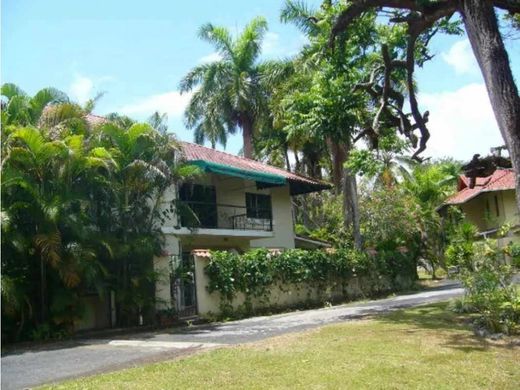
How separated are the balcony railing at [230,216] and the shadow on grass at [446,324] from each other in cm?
950

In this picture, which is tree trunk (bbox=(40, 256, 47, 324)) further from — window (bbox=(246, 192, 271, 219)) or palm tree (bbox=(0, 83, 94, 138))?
window (bbox=(246, 192, 271, 219))

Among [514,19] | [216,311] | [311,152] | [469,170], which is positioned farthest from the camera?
[311,152]

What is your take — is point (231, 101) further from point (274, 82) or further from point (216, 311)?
point (216, 311)

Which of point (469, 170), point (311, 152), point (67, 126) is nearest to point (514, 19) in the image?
point (469, 170)

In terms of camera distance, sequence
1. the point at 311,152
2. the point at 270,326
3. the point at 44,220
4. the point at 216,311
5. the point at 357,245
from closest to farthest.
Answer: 1. the point at 44,220
2. the point at 270,326
3. the point at 216,311
4. the point at 357,245
5. the point at 311,152

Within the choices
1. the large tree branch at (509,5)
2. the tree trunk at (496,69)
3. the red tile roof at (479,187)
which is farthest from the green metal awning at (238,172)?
the red tile roof at (479,187)

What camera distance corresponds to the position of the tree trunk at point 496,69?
8.16 meters

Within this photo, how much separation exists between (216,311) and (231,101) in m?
17.1

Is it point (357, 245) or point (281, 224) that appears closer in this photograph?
point (357, 245)

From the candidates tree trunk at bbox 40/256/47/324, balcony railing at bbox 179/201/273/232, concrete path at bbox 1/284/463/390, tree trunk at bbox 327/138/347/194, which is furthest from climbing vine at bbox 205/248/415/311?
tree trunk at bbox 40/256/47/324

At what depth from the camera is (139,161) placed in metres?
15.6

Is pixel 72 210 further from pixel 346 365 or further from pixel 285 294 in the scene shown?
pixel 285 294

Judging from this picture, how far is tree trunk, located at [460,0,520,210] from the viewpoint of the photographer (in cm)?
816

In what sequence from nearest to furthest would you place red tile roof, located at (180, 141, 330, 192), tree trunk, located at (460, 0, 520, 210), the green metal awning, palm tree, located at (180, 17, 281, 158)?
tree trunk, located at (460, 0, 520, 210) < the green metal awning < red tile roof, located at (180, 141, 330, 192) < palm tree, located at (180, 17, 281, 158)
